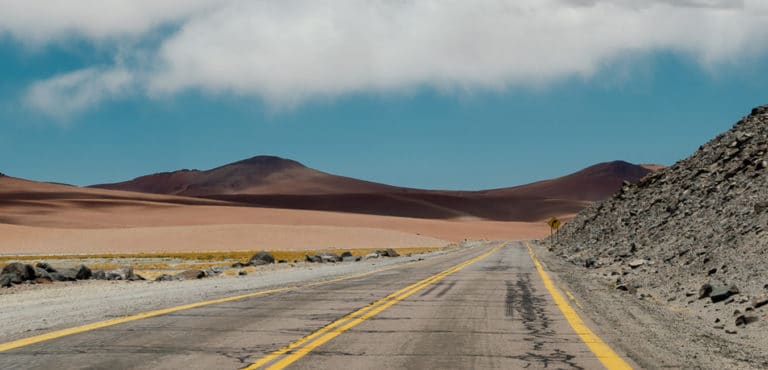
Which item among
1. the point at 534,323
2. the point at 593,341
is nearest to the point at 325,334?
the point at 534,323

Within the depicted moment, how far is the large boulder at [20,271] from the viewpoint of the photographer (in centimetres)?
2455

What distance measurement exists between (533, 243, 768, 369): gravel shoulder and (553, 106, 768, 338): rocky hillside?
68cm

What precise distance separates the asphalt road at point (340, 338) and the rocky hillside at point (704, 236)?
3.79m

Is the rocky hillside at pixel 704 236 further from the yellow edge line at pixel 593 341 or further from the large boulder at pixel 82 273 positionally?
the large boulder at pixel 82 273

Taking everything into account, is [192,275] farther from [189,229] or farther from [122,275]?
[189,229]

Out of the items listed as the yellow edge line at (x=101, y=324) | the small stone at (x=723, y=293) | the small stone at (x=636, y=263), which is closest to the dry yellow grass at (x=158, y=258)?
the small stone at (x=636, y=263)

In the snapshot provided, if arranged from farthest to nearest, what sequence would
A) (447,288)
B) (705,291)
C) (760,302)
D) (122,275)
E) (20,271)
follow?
(122,275) < (20,271) < (447,288) < (705,291) < (760,302)

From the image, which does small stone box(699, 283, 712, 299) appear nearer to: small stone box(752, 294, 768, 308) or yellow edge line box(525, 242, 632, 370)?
small stone box(752, 294, 768, 308)

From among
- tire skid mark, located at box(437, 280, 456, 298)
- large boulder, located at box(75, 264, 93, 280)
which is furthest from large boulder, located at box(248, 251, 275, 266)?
tire skid mark, located at box(437, 280, 456, 298)

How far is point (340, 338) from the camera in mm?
10141

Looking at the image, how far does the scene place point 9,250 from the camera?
8450 centimetres

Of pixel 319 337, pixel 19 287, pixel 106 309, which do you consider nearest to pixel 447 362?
pixel 319 337

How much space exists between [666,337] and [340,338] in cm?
484

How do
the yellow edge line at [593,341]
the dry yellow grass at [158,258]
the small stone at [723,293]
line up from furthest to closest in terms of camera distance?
the dry yellow grass at [158,258] → the small stone at [723,293] → the yellow edge line at [593,341]
